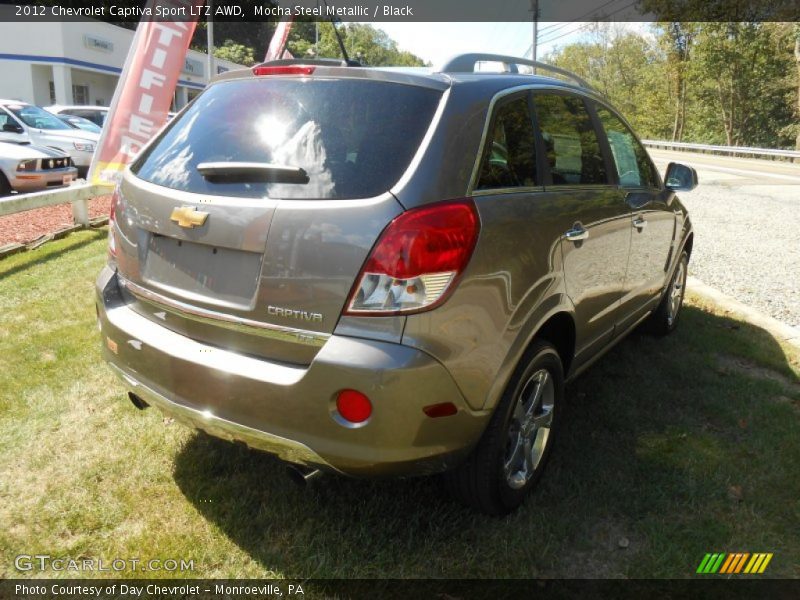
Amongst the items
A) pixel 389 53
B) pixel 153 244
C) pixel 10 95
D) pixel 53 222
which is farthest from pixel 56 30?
pixel 389 53

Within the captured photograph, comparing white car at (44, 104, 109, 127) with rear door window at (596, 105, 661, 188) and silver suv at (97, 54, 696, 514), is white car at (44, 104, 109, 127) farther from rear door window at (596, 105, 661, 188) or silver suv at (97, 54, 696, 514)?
silver suv at (97, 54, 696, 514)

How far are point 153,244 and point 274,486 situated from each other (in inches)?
Answer: 46.3

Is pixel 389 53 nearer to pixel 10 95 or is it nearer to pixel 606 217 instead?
pixel 10 95

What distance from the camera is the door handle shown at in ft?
9.74

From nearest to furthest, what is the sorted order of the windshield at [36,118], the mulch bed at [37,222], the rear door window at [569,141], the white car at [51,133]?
the rear door window at [569,141] → the mulch bed at [37,222] → the white car at [51,133] → the windshield at [36,118]

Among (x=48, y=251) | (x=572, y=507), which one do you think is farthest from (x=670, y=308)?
(x=48, y=251)

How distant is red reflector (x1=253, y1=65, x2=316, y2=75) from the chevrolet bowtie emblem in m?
0.71

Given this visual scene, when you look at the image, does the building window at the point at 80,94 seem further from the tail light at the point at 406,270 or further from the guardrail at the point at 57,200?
the tail light at the point at 406,270

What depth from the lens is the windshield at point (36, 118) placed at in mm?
14531

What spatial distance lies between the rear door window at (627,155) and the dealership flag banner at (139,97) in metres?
6.94

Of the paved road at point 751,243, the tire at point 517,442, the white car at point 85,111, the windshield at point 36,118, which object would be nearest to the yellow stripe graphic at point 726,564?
the tire at point 517,442

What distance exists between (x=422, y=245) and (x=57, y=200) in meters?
7.10

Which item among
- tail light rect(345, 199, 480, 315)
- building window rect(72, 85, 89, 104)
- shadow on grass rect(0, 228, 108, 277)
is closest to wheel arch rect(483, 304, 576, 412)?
tail light rect(345, 199, 480, 315)

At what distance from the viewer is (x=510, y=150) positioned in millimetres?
2754
